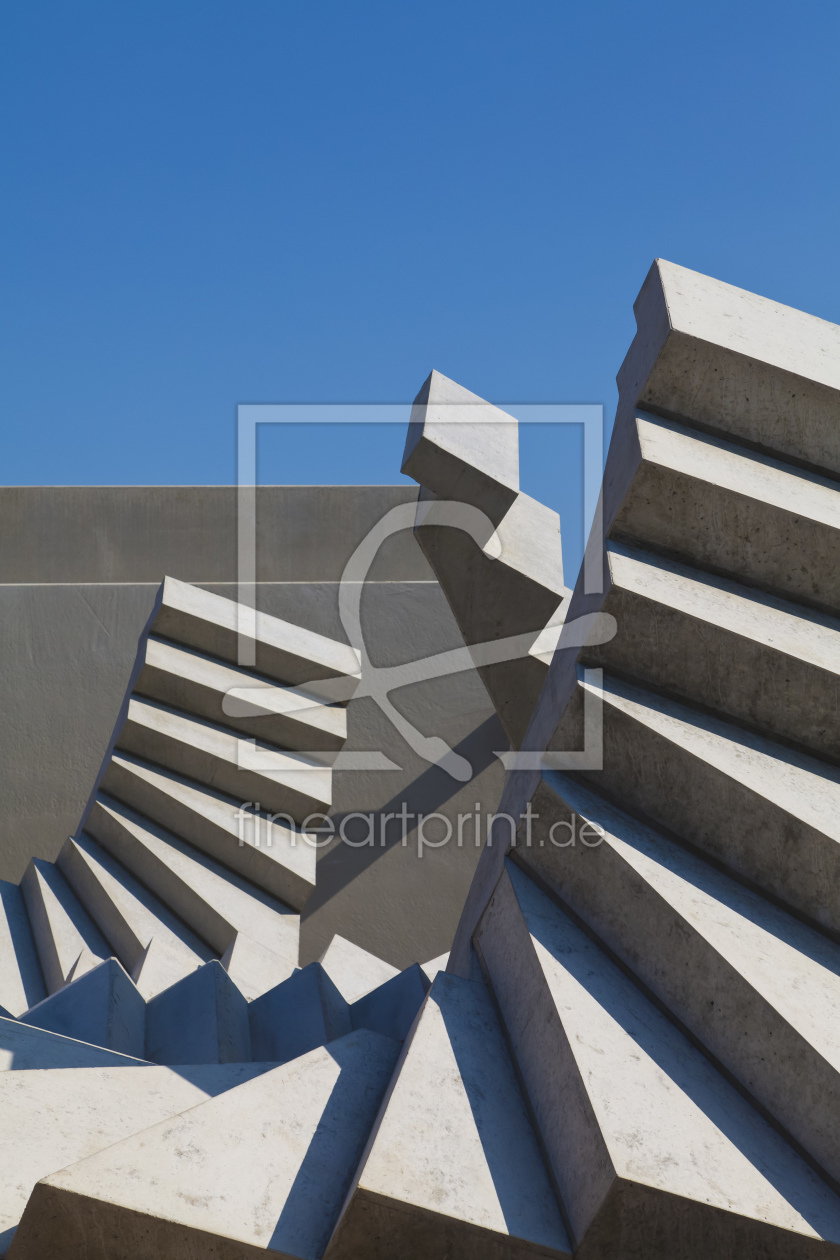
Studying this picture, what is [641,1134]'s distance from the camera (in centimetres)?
147

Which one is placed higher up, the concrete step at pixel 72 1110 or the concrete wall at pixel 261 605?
the concrete wall at pixel 261 605

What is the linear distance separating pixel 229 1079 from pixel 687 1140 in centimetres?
98

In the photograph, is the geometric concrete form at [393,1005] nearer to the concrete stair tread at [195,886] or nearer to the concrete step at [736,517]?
the concrete stair tread at [195,886]

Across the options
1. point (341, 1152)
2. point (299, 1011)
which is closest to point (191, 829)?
point (299, 1011)

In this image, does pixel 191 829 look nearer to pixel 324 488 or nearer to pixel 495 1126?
pixel 495 1126

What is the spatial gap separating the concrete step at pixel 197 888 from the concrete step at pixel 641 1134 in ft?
7.73

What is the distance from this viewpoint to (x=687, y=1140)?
149cm

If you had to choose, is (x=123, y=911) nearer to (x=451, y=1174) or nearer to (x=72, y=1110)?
(x=72, y=1110)

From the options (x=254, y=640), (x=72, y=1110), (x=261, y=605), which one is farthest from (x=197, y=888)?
(x=261, y=605)

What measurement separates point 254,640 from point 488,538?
1.65 meters

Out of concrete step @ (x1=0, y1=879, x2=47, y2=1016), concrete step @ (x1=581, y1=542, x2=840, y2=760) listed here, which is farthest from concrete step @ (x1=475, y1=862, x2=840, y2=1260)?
concrete step @ (x1=0, y1=879, x2=47, y2=1016)

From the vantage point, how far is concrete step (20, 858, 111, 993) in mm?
3829

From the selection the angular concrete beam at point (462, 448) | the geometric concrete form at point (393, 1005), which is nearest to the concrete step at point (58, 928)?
the geometric concrete form at point (393, 1005)

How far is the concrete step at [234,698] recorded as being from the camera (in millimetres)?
4672
